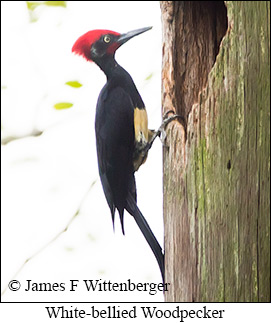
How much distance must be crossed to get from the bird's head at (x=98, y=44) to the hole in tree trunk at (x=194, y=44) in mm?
643

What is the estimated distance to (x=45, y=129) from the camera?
2887 millimetres

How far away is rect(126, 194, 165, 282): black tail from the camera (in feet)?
6.84

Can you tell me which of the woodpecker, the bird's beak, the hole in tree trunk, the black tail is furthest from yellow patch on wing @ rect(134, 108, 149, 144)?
the hole in tree trunk

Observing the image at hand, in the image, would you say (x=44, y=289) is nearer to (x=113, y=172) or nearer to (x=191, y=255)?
(x=113, y=172)

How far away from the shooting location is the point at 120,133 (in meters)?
2.52

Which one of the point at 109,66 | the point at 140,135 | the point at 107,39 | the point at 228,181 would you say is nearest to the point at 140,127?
the point at 140,135

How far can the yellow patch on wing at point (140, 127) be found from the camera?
250cm

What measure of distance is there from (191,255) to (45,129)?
1.43 m

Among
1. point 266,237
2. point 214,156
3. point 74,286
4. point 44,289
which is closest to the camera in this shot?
point 266,237

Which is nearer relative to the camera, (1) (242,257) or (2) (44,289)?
(1) (242,257)

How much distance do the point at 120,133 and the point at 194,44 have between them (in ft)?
2.03

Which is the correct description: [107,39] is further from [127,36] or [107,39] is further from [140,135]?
[140,135]

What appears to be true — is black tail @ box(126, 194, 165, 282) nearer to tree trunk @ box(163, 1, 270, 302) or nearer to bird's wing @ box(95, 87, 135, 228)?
bird's wing @ box(95, 87, 135, 228)

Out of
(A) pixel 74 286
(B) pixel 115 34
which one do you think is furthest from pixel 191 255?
(B) pixel 115 34
